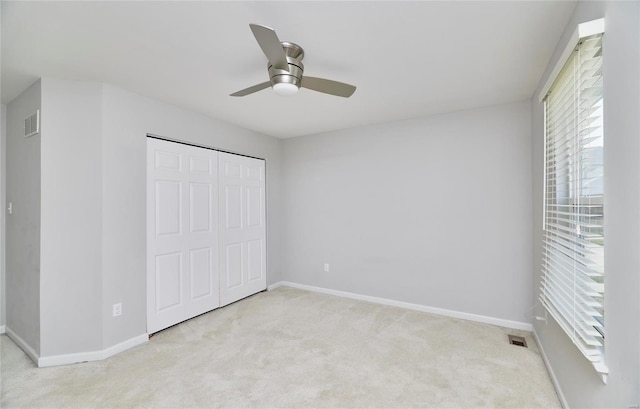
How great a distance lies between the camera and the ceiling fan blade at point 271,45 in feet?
4.42

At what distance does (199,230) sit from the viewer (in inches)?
130

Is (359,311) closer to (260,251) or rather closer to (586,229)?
(260,251)

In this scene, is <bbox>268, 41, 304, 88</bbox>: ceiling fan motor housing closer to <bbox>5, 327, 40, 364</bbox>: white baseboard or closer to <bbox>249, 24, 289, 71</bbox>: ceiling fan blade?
<bbox>249, 24, 289, 71</bbox>: ceiling fan blade

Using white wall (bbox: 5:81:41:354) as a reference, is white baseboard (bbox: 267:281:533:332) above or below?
below

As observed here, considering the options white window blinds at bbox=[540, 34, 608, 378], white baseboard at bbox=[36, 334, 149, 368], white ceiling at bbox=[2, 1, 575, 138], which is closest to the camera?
white window blinds at bbox=[540, 34, 608, 378]

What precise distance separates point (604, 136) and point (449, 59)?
118cm

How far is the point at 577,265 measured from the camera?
153 cm

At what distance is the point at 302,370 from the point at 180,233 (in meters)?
1.89

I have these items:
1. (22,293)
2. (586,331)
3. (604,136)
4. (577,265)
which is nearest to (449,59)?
(604,136)

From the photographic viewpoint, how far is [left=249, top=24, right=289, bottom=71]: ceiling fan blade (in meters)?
1.35

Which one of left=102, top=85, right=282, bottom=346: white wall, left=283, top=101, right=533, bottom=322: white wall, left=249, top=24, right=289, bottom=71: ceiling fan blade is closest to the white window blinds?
left=283, top=101, right=533, bottom=322: white wall

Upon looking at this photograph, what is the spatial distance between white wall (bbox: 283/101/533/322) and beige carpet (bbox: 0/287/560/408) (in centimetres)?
51

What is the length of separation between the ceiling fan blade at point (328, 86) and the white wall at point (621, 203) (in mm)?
1202

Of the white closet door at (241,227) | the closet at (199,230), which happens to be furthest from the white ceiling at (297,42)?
the white closet door at (241,227)
